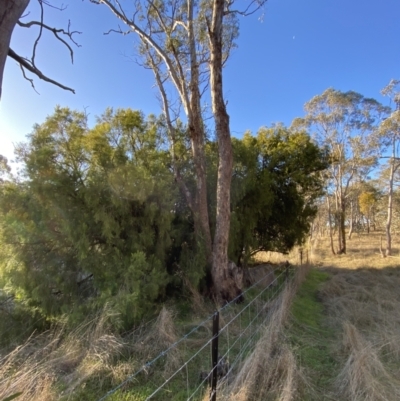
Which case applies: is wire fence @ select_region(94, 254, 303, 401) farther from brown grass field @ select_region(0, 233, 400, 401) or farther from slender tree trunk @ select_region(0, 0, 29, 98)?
slender tree trunk @ select_region(0, 0, 29, 98)

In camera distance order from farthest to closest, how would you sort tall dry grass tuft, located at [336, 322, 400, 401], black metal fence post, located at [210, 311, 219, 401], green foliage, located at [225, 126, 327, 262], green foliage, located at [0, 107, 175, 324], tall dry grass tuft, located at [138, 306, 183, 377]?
green foliage, located at [225, 126, 327, 262]
green foliage, located at [0, 107, 175, 324]
tall dry grass tuft, located at [138, 306, 183, 377]
tall dry grass tuft, located at [336, 322, 400, 401]
black metal fence post, located at [210, 311, 219, 401]

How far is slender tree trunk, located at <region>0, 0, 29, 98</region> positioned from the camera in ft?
3.29

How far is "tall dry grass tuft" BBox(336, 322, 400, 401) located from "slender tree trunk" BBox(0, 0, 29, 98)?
10.8 feet

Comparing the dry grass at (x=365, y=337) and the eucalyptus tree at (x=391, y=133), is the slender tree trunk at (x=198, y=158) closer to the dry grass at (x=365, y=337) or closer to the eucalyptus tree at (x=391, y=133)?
the dry grass at (x=365, y=337)

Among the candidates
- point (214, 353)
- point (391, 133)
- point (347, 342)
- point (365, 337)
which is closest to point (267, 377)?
point (214, 353)

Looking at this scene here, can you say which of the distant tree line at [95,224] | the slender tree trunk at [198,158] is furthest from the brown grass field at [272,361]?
the slender tree trunk at [198,158]

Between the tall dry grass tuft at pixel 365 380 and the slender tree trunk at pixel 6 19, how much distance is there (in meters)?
3.31

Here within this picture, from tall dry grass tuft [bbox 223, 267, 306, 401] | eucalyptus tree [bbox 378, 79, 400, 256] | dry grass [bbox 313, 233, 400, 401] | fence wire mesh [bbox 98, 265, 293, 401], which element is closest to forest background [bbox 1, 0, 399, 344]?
fence wire mesh [bbox 98, 265, 293, 401]

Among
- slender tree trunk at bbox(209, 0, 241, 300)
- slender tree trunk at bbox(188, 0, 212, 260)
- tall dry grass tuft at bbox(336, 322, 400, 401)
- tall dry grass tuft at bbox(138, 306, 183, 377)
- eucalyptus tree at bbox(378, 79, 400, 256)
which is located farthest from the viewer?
eucalyptus tree at bbox(378, 79, 400, 256)

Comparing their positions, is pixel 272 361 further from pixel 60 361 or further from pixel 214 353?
pixel 60 361

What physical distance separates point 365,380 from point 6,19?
355 cm

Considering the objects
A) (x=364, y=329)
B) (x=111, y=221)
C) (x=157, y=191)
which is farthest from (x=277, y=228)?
(x=111, y=221)

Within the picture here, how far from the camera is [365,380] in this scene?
260cm

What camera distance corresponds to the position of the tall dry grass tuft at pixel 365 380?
8.03 feet
